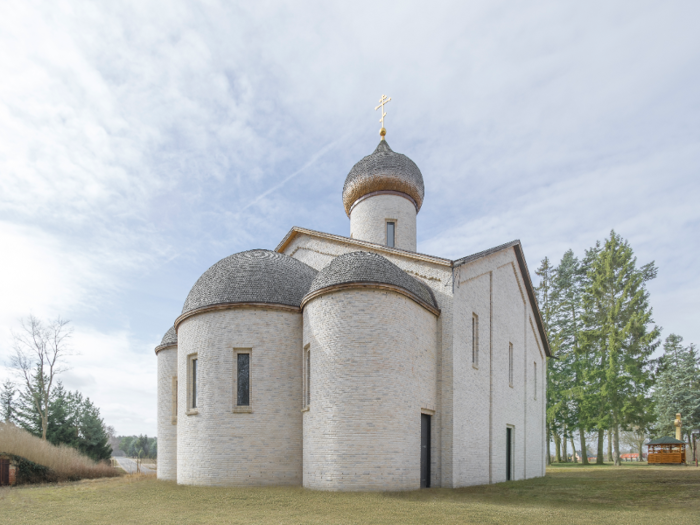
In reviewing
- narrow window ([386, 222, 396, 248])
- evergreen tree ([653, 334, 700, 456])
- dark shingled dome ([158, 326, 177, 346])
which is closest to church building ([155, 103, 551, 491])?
dark shingled dome ([158, 326, 177, 346])

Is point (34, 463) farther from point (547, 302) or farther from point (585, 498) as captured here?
point (547, 302)

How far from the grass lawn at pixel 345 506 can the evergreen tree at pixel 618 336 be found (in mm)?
24551

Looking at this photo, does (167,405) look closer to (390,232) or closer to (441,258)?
(390,232)

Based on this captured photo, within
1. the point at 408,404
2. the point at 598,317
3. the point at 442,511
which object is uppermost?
the point at 598,317

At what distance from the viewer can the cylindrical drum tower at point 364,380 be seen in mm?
14195

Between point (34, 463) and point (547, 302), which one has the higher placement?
point (547, 302)

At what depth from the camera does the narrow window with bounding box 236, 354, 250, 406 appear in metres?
16.7

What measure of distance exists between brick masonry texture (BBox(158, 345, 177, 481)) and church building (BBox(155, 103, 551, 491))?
8 centimetres

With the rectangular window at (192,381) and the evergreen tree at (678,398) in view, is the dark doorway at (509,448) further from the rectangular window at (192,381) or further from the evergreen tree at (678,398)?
the evergreen tree at (678,398)

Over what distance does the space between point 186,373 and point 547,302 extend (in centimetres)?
4106

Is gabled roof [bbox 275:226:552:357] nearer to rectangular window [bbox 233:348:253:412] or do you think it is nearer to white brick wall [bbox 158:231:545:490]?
white brick wall [bbox 158:231:545:490]

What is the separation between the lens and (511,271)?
2378 centimetres

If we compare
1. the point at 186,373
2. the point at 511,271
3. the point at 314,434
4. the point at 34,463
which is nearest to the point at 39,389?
the point at 34,463

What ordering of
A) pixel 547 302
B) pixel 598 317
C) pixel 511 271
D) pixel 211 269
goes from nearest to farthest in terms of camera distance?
pixel 211 269 → pixel 511 271 → pixel 598 317 → pixel 547 302
